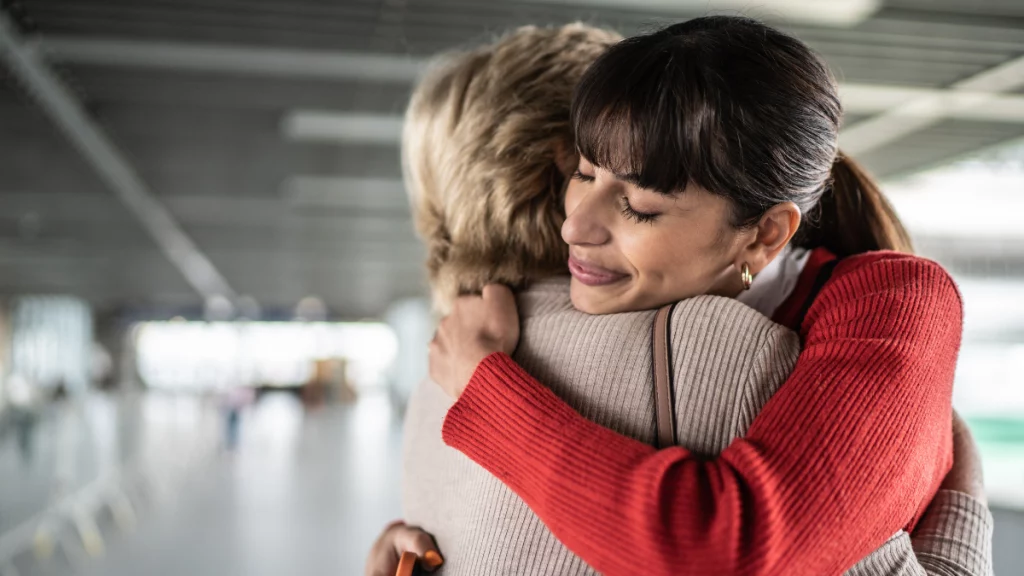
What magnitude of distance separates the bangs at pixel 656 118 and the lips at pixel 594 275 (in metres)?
0.13

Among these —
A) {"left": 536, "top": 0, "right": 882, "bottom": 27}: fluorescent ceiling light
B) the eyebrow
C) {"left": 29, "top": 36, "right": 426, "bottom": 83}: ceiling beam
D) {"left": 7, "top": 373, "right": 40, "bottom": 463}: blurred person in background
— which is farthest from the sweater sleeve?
{"left": 7, "top": 373, "right": 40, "bottom": 463}: blurred person in background

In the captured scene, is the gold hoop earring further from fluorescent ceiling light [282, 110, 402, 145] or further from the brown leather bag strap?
fluorescent ceiling light [282, 110, 402, 145]

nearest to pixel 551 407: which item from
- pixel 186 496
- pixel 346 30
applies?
pixel 346 30

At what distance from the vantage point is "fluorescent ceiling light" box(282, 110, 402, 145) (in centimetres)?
662

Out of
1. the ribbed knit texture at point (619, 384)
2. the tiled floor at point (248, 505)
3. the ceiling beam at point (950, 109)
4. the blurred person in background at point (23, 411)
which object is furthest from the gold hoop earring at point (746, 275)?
the blurred person in background at point (23, 411)

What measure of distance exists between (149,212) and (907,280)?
11.2 metres

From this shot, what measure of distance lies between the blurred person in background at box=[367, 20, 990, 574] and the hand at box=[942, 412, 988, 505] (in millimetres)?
11

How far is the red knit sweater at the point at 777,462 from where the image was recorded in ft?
2.69

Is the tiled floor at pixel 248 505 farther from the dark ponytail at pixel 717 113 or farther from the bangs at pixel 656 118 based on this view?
the bangs at pixel 656 118

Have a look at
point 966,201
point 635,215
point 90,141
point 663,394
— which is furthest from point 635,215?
point 90,141

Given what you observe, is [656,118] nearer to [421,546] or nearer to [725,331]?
[725,331]

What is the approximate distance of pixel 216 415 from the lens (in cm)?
1880

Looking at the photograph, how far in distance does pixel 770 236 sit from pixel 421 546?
651 mm

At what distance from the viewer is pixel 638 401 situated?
96cm
